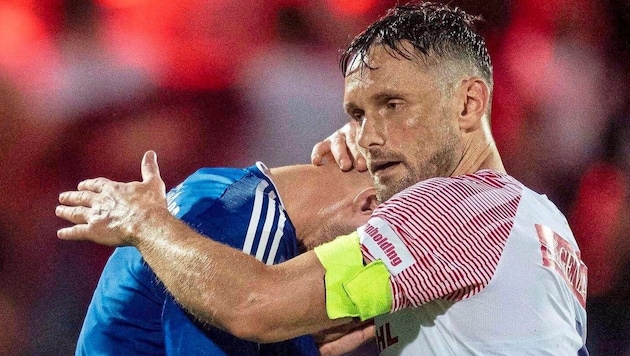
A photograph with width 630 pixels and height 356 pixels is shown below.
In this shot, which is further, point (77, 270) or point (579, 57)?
point (579, 57)

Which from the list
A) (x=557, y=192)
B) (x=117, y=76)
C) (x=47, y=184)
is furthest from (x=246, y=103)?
(x=557, y=192)

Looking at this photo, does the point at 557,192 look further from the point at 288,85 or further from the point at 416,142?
the point at 416,142

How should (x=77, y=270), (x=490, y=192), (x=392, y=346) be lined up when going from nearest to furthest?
1. (x=490, y=192)
2. (x=392, y=346)
3. (x=77, y=270)

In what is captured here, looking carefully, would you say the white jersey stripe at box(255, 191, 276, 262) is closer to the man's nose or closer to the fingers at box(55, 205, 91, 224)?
the man's nose

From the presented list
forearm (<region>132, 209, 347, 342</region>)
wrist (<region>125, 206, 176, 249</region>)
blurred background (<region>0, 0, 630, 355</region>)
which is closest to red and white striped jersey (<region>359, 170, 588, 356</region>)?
forearm (<region>132, 209, 347, 342</region>)

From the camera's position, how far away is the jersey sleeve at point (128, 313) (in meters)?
2.11

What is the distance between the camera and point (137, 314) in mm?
2125

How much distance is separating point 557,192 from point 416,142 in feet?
8.82

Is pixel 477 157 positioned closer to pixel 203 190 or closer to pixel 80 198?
pixel 203 190

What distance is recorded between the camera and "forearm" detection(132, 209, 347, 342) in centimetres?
170

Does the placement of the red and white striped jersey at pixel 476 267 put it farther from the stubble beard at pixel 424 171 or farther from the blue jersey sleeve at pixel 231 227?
the blue jersey sleeve at pixel 231 227

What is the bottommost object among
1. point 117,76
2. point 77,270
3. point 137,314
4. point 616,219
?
point 616,219

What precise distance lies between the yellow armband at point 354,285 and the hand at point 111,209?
0.42 metres

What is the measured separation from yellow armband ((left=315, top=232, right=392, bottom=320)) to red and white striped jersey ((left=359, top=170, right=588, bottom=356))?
0.06ft
